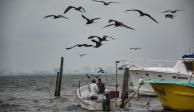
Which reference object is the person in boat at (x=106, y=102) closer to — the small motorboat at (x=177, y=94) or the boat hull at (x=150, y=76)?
the small motorboat at (x=177, y=94)

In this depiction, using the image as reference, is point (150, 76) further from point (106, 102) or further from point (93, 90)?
point (93, 90)

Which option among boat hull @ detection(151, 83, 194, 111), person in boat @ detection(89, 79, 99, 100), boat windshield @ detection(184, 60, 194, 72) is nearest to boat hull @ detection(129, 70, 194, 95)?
boat windshield @ detection(184, 60, 194, 72)

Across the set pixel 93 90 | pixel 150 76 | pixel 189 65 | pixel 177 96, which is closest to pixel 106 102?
pixel 93 90

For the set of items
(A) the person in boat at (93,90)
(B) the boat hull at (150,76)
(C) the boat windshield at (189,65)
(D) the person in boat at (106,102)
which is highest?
(C) the boat windshield at (189,65)

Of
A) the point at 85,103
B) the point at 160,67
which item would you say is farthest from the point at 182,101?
the point at 160,67

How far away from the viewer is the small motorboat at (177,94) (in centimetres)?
2316

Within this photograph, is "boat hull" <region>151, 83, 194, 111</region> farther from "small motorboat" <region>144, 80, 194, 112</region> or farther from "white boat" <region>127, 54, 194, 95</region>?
"white boat" <region>127, 54, 194, 95</region>

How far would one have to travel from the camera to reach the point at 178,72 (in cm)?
3216

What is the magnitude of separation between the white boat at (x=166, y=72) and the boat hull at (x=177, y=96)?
6.97 m

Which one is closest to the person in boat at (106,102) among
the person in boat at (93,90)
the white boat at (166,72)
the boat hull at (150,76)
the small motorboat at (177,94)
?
the person in boat at (93,90)

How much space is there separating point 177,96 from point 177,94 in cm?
15

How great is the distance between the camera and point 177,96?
930 inches

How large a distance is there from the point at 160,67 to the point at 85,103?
10845 millimetres

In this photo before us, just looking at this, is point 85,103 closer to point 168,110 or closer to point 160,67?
point 168,110
